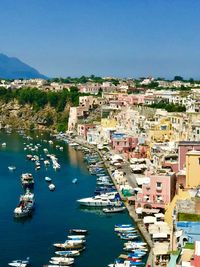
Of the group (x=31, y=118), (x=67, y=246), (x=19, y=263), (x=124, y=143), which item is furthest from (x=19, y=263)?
(x=31, y=118)

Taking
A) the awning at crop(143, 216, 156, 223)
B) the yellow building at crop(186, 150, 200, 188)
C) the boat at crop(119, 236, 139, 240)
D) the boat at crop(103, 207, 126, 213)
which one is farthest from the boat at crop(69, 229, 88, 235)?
the yellow building at crop(186, 150, 200, 188)

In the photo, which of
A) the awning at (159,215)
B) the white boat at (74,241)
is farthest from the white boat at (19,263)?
the awning at (159,215)

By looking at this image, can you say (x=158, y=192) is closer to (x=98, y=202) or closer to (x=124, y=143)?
(x=98, y=202)

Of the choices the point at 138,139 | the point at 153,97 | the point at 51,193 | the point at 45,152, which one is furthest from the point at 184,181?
the point at 153,97

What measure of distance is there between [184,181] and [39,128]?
133 ft

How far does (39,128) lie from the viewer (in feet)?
196

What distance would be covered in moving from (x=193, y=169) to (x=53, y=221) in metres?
5.62

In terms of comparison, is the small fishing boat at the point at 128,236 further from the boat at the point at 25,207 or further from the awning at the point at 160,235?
the boat at the point at 25,207

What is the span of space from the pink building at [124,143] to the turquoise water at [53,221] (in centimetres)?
384

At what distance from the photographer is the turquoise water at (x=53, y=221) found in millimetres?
17422

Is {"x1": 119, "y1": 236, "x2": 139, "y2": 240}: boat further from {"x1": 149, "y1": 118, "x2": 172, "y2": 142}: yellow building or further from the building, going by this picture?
{"x1": 149, "y1": 118, "x2": 172, "y2": 142}: yellow building

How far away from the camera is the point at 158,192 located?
21266 mm

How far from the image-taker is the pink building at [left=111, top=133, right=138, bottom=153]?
119ft

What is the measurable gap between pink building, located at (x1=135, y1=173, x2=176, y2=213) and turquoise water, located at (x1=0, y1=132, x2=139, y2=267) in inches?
38.3
